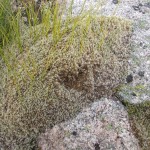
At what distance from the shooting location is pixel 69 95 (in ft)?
8.84

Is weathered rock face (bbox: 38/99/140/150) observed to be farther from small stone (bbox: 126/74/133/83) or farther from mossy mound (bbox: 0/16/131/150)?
small stone (bbox: 126/74/133/83)

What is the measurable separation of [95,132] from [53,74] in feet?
1.81

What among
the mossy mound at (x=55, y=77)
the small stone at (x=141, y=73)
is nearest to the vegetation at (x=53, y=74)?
the mossy mound at (x=55, y=77)

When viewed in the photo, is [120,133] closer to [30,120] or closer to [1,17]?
[30,120]

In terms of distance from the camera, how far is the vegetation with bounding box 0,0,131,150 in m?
2.66

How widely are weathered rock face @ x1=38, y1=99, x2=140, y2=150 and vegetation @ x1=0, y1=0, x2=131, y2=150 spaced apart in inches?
3.2

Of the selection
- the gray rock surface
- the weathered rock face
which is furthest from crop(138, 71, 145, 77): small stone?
the weathered rock face

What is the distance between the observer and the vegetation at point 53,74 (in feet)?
8.71

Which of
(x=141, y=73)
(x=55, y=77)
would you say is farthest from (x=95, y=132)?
(x=141, y=73)

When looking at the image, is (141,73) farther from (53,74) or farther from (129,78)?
(53,74)

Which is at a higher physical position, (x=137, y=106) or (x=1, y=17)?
(x=1, y=17)

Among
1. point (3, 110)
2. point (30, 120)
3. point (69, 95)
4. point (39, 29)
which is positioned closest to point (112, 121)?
point (69, 95)

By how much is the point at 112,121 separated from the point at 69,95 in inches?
15.3

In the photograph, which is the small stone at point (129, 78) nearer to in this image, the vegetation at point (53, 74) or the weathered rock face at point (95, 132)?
the vegetation at point (53, 74)
